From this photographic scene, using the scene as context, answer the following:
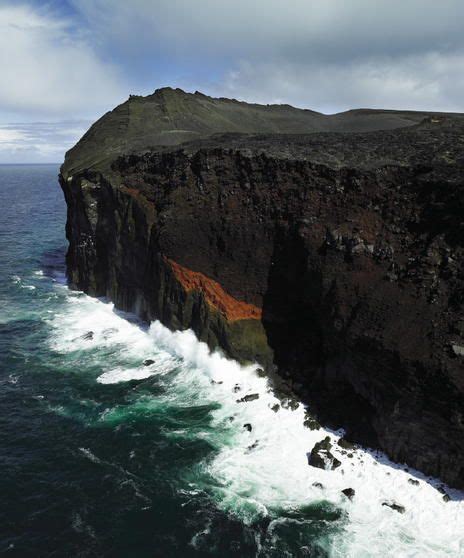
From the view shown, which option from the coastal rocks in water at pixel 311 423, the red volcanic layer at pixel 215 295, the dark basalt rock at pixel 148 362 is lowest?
the coastal rocks in water at pixel 311 423

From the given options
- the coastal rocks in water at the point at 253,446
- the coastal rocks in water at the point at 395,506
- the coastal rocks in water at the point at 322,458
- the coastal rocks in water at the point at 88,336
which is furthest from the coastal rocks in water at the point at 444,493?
the coastal rocks in water at the point at 88,336

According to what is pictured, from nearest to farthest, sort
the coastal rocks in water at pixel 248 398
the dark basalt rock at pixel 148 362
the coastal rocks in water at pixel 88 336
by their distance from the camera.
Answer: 1. the coastal rocks in water at pixel 248 398
2. the dark basalt rock at pixel 148 362
3. the coastal rocks in water at pixel 88 336

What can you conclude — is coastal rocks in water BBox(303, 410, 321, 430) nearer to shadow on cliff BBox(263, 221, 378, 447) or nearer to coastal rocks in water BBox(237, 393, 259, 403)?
shadow on cliff BBox(263, 221, 378, 447)

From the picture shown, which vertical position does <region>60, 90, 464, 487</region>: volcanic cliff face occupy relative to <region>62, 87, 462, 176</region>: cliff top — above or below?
below

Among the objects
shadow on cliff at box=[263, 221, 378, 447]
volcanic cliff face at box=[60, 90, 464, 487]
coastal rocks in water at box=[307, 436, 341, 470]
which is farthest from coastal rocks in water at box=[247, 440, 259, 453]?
volcanic cliff face at box=[60, 90, 464, 487]

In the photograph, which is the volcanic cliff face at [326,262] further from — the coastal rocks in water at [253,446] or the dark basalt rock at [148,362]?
the coastal rocks in water at [253,446]

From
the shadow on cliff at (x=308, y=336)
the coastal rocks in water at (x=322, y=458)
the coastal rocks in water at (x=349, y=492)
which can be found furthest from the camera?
the shadow on cliff at (x=308, y=336)

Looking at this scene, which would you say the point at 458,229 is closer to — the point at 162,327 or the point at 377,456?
the point at 377,456
